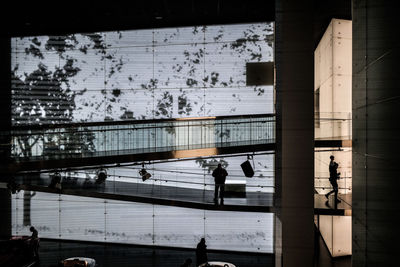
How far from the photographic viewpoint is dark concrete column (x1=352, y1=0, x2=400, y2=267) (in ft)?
9.02

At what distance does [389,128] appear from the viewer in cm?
284

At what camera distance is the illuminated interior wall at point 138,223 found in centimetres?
821

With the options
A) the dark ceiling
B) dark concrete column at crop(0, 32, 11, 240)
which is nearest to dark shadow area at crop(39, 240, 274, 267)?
dark concrete column at crop(0, 32, 11, 240)

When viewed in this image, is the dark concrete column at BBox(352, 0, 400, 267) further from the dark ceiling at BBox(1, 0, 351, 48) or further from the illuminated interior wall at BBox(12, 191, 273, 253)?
the illuminated interior wall at BBox(12, 191, 273, 253)

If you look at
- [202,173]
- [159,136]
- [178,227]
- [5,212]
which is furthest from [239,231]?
[5,212]

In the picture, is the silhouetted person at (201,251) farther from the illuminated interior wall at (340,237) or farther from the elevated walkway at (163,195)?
the illuminated interior wall at (340,237)

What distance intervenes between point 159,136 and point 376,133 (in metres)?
5.53

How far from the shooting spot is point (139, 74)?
8281mm

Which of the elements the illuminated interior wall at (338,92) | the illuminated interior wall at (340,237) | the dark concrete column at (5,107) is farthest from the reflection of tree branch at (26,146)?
the illuminated interior wall at (340,237)

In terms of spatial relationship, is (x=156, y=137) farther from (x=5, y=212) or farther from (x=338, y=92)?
(x=5, y=212)

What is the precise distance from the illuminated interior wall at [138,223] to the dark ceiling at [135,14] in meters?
4.35

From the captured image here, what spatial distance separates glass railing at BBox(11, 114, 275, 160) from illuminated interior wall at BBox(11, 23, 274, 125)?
0.99ft

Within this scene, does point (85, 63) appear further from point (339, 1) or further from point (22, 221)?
point (339, 1)

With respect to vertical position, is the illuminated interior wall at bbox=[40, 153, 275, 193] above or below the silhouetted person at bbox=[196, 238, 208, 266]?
above
